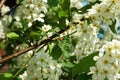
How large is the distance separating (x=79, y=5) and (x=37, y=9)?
3.23 ft

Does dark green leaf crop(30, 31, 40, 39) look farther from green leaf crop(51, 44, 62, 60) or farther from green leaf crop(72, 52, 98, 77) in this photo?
green leaf crop(72, 52, 98, 77)

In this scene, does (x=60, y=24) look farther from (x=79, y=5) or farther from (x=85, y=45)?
(x=79, y=5)

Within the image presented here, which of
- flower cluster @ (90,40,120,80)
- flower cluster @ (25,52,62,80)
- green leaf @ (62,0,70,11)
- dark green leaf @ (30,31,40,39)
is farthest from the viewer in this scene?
green leaf @ (62,0,70,11)

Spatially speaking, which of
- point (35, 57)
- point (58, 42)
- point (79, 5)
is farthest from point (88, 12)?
point (79, 5)

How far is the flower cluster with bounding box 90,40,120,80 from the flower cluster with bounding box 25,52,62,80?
35cm

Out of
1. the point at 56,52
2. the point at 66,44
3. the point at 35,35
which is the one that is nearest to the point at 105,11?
the point at 66,44

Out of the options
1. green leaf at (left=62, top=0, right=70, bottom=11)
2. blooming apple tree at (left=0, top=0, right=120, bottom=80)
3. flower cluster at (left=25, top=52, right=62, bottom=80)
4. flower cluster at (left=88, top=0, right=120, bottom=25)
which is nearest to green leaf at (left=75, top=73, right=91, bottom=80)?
blooming apple tree at (left=0, top=0, right=120, bottom=80)

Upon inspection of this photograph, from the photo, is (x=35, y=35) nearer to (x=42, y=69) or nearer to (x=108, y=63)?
(x=42, y=69)

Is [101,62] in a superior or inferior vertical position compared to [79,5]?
inferior

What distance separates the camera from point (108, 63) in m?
3.09

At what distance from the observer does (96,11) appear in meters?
3.58

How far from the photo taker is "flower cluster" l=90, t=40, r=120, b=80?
3.09 m

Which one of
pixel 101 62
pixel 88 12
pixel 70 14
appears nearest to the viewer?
pixel 101 62

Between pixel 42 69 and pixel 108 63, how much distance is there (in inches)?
22.6
